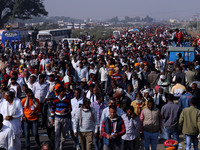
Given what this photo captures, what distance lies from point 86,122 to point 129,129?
3.12 feet

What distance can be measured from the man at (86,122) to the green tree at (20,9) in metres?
68.7

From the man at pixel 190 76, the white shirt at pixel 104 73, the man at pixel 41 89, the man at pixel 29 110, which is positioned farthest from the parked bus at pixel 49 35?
the man at pixel 29 110

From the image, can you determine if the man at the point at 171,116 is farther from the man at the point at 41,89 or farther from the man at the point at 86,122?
the man at the point at 41,89

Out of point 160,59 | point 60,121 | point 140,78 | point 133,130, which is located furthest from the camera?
point 160,59

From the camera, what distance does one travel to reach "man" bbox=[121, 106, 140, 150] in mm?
7348

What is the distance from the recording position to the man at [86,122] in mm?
7750

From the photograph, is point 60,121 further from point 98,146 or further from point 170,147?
point 170,147

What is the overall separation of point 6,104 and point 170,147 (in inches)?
155

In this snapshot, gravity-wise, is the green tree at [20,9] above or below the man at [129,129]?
above

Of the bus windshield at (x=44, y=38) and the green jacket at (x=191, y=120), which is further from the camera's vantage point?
the bus windshield at (x=44, y=38)

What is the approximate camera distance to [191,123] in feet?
25.3

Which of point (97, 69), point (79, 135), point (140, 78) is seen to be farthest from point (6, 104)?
point (97, 69)


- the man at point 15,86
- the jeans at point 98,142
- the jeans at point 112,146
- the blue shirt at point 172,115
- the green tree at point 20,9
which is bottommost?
the jeans at point 98,142

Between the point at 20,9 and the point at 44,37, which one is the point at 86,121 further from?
the point at 20,9
